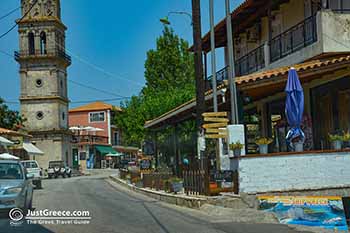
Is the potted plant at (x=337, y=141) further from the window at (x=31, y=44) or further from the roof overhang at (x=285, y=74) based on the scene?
the window at (x=31, y=44)

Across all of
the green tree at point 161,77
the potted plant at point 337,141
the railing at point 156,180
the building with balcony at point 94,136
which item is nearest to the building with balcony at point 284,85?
the potted plant at point 337,141

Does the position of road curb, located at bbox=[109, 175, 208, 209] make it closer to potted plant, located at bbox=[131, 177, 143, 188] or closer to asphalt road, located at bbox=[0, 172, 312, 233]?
asphalt road, located at bbox=[0, 172, 312, 233]

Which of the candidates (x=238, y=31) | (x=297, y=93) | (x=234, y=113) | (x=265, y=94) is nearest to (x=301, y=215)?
(x=297, y=93)

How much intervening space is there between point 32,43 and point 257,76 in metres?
54.9

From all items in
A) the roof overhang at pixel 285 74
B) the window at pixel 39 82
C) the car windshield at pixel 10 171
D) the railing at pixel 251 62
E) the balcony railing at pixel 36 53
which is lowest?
the car windshield at pixel 10 171

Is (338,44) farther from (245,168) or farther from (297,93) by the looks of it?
(245,168)

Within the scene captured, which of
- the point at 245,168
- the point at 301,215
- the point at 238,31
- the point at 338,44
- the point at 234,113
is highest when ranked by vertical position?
the point at 238,31

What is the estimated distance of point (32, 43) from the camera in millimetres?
68500

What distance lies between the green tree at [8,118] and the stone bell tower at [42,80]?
8.82m

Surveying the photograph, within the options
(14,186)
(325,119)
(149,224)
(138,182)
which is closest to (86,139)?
(138,182)

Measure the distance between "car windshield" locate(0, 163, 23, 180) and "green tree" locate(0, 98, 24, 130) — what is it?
42.4 m

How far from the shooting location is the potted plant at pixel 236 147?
16.7m

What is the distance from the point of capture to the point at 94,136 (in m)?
84.6

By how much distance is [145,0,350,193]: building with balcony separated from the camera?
15.7 meters
